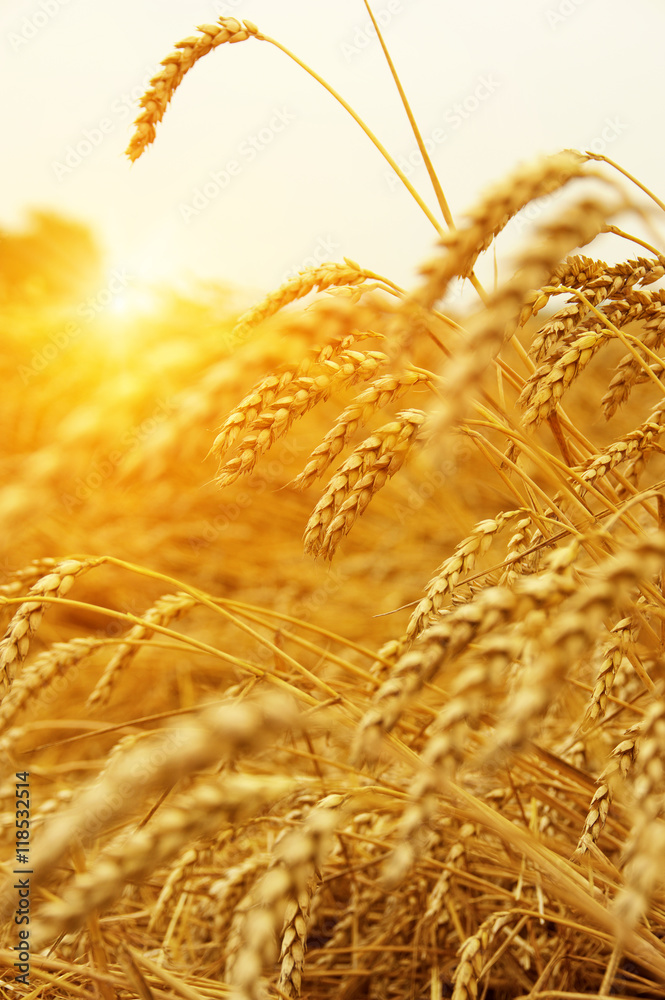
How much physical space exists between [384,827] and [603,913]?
A: 932 mm

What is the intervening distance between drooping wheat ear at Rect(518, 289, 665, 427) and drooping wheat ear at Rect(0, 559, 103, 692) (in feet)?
2.21

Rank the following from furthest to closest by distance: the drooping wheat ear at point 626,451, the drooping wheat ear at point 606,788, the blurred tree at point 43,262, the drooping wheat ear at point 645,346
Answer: the blurred tree at point 43,262, the drooping wheat ear at point 645,346, the drooping wheat ear at point 626,451, the drooping wheat ear at point 606,788

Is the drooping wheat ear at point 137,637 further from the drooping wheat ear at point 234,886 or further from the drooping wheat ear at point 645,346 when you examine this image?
the drooping wheat ear at point 645,346

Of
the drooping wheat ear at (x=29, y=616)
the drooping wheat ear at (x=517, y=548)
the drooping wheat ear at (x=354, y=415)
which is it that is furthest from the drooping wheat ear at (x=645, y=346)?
the drooping wheat ear at (x=29, y=616)

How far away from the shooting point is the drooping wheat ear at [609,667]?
848 millimetres

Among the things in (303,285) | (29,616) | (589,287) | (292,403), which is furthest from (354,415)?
(29,616)

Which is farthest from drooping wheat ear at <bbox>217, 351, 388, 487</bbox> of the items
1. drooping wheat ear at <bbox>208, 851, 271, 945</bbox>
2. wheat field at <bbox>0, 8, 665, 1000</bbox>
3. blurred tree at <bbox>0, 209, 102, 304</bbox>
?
blurred tree at <bbox>0, 209, 102, 304</bbox>

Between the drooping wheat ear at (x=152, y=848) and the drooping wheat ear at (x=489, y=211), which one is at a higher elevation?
the drooping wheat ear at (x=489, y=211)

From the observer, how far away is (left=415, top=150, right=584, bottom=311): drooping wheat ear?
509mm

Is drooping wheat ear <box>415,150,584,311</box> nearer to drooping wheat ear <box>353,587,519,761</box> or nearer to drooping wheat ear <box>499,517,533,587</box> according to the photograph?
drooping wheat ear <box>353,587,519,761</box>

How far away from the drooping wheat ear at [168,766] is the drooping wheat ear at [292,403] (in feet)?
1.39

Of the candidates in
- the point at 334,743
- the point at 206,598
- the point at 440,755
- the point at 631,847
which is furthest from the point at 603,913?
the point at 334,743

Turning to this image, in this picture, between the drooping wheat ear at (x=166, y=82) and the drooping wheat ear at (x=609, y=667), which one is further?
the drooping wheat ear at (x=166, y=82)

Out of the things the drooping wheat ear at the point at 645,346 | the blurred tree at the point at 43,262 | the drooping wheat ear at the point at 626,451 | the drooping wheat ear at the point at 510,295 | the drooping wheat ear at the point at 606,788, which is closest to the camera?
the drooping wheat ear at the point at 510,295
